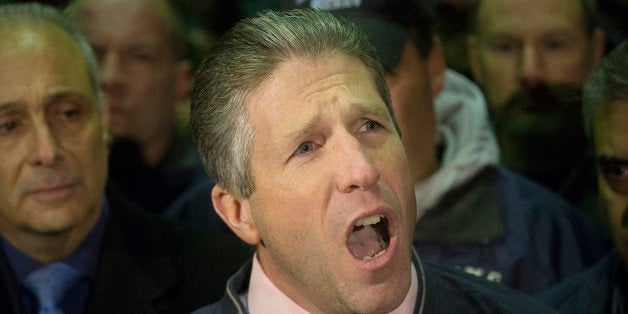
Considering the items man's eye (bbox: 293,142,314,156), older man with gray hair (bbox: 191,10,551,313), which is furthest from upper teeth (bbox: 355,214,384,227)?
man's eye (bbox: 293,142,314,156)

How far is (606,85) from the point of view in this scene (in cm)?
272

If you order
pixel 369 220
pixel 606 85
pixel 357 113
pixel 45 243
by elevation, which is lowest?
pixel 45 243

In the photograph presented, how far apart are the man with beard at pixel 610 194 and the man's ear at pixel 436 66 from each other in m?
0.54

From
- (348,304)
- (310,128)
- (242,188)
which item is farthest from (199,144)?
(348,304)

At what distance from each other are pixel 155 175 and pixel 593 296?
137 centimetres

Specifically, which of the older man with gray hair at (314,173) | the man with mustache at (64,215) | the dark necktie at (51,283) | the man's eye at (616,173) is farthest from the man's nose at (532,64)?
the dark necktie at (51,283)

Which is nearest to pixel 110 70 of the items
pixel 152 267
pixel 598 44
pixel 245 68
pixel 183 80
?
pixel 183 80

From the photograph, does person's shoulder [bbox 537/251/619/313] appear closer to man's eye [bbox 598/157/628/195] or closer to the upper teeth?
man's eye [bbox 598/157/628/195]

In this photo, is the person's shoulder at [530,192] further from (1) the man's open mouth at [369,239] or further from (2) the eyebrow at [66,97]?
(2) the eyebrow at [66,97]

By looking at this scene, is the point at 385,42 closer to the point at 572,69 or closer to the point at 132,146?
the point at 572,69

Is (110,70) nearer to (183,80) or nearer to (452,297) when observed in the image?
(183,80)

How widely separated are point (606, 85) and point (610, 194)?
0.26 m

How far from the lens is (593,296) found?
2.69 metres

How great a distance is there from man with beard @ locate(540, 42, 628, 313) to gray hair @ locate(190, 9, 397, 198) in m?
0.64
